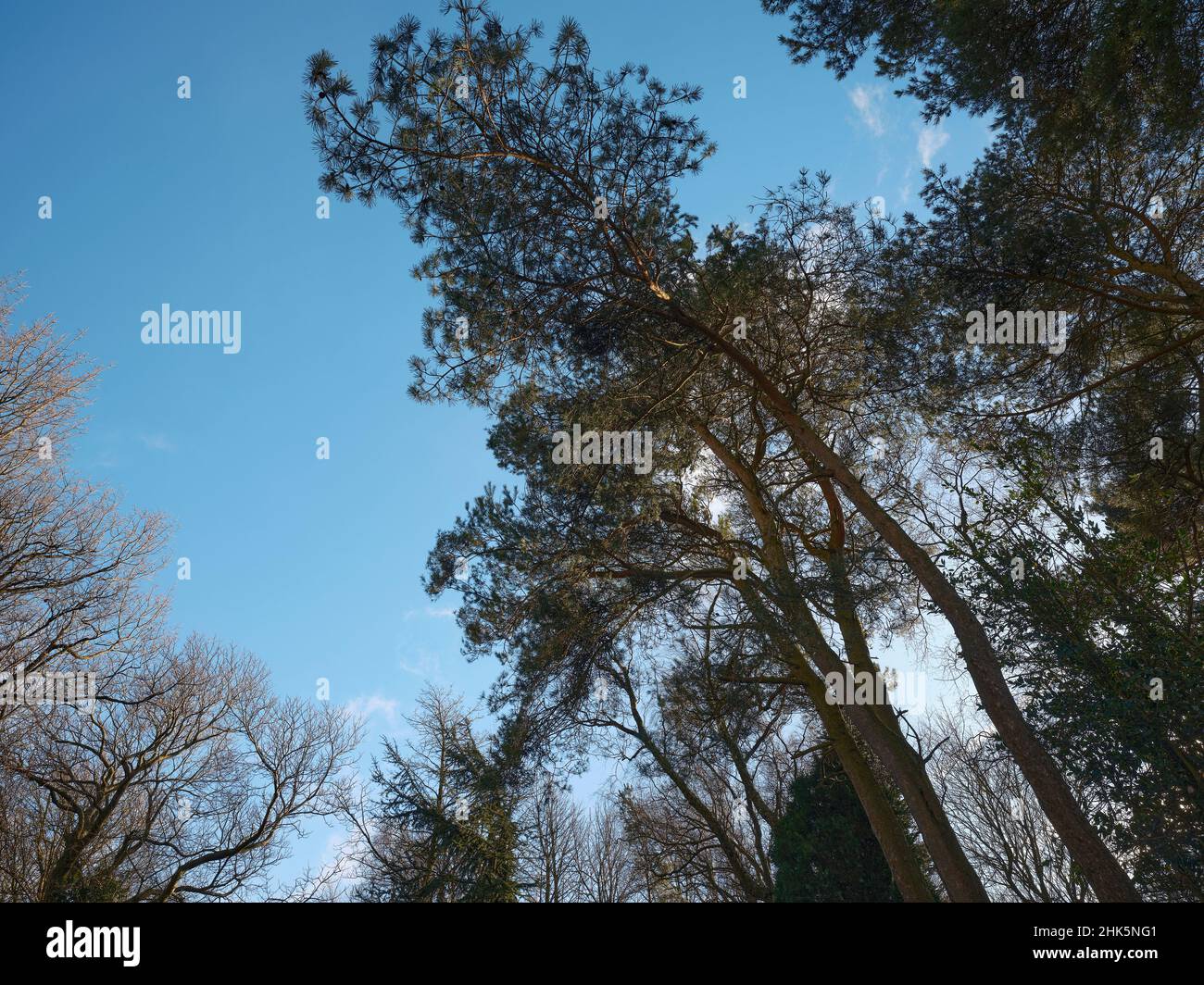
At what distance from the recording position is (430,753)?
14023 mm

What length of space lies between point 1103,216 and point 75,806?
16.8 m

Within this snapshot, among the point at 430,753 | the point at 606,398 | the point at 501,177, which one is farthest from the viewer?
the point at 430,753

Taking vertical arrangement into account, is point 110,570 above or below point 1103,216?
below

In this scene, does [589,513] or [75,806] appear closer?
[589,513]

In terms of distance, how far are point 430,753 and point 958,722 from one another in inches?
478

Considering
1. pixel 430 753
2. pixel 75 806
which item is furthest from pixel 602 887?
pixel 75 806

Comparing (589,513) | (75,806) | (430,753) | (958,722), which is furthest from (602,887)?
(589,513)
